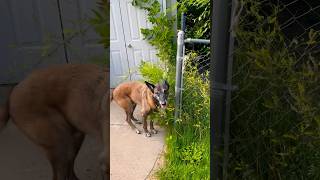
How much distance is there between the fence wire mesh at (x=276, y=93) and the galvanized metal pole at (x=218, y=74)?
2.8 inches

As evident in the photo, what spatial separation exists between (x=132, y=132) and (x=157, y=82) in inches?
16.1

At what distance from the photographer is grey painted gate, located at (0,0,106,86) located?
3.34 ft

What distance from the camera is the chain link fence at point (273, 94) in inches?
84.5

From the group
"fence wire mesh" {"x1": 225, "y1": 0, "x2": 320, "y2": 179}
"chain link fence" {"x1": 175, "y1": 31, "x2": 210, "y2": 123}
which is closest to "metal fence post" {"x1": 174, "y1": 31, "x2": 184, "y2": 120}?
"chain link fence" {"x1": 175, "y1": 31, "x2": 210, "y2": 123}

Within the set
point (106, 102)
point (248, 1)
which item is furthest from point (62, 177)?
point (248, 1)

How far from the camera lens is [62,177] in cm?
120

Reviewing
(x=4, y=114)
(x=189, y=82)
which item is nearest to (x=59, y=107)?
(x=4, y=114)

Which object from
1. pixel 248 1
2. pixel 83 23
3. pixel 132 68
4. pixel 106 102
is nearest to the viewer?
pixel 83 23

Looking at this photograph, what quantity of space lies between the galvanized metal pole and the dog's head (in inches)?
26.5

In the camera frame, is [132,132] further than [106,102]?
Yes

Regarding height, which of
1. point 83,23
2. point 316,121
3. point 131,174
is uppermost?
point 83,23

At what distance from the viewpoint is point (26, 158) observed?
1.16 metres

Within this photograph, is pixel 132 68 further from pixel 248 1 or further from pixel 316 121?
pixel 316 121

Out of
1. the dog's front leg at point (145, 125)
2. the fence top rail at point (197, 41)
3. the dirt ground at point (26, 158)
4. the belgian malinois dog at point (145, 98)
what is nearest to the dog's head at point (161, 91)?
the belgian malinois dog at point (145, 98)
